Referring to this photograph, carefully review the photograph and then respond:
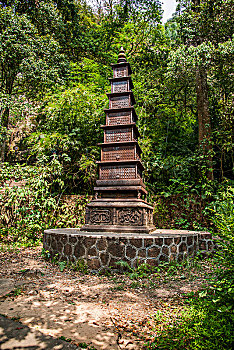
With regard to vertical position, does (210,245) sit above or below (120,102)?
below

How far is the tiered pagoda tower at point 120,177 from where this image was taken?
16.7 ft

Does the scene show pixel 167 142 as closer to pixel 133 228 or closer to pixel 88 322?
pixel 133 228

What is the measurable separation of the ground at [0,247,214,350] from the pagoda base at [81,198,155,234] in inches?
45.1

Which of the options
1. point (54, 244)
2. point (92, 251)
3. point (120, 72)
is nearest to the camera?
point (92, 251)

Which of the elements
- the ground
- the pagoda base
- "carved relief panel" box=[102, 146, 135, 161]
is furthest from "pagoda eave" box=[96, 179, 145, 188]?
the ground

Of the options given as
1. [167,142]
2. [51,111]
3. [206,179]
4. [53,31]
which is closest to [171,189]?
[206,179]

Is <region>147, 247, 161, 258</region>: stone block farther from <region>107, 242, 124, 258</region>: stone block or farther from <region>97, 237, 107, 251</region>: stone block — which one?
<region>97, 237, 107, 251</region>: stone block

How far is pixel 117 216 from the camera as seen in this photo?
5.18 metres

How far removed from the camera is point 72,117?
8594 millimetres

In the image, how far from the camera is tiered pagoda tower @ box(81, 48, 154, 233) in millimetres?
5094

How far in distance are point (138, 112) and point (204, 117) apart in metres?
2.75

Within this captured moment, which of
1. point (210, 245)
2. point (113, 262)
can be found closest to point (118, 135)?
point (113, 262)

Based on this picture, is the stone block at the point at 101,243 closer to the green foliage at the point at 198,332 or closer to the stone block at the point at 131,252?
the stone block at the point at 131,252

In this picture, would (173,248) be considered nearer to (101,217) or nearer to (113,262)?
(113,262)
